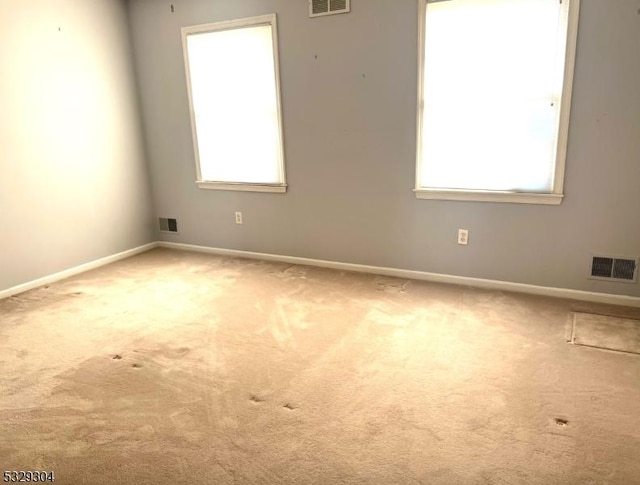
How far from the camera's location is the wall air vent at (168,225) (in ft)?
16.7

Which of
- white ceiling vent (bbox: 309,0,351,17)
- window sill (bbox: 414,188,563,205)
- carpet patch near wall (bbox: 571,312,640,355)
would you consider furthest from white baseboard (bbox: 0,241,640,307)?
white ceiling vent (bbox: 309,0,351,17)

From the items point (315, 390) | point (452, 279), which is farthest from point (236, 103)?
point (315, 390)

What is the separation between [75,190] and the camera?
4316 mm

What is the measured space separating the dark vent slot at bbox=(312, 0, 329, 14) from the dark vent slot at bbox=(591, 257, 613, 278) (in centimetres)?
288

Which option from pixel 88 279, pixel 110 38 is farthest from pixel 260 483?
pixel 110 38

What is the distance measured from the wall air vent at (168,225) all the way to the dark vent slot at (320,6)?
8.74ft

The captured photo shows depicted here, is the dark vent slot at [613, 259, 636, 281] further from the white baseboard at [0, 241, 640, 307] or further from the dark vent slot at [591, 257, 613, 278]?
the white baseboard at [0, 241, 640, 307]

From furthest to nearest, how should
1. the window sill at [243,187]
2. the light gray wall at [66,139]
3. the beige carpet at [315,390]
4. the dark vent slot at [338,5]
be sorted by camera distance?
the window sill at [243,187] → the light gray wall at [66,139] → the dark vent slot at [338,5] → the beige carpet at [315,390]

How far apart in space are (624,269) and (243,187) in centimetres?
332

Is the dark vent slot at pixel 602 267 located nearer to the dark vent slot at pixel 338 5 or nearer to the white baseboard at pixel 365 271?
the white baseboard at pixel 365 271

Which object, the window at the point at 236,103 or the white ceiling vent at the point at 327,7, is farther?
the window at the point at 236,103

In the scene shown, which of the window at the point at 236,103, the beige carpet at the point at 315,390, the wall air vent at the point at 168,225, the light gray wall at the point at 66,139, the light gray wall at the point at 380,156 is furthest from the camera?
the wall air vent at the point at 168,225

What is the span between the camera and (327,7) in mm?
3719

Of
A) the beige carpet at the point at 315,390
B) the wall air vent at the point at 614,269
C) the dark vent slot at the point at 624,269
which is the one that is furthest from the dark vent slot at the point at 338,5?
the dark vent slot at the point at 624,269
